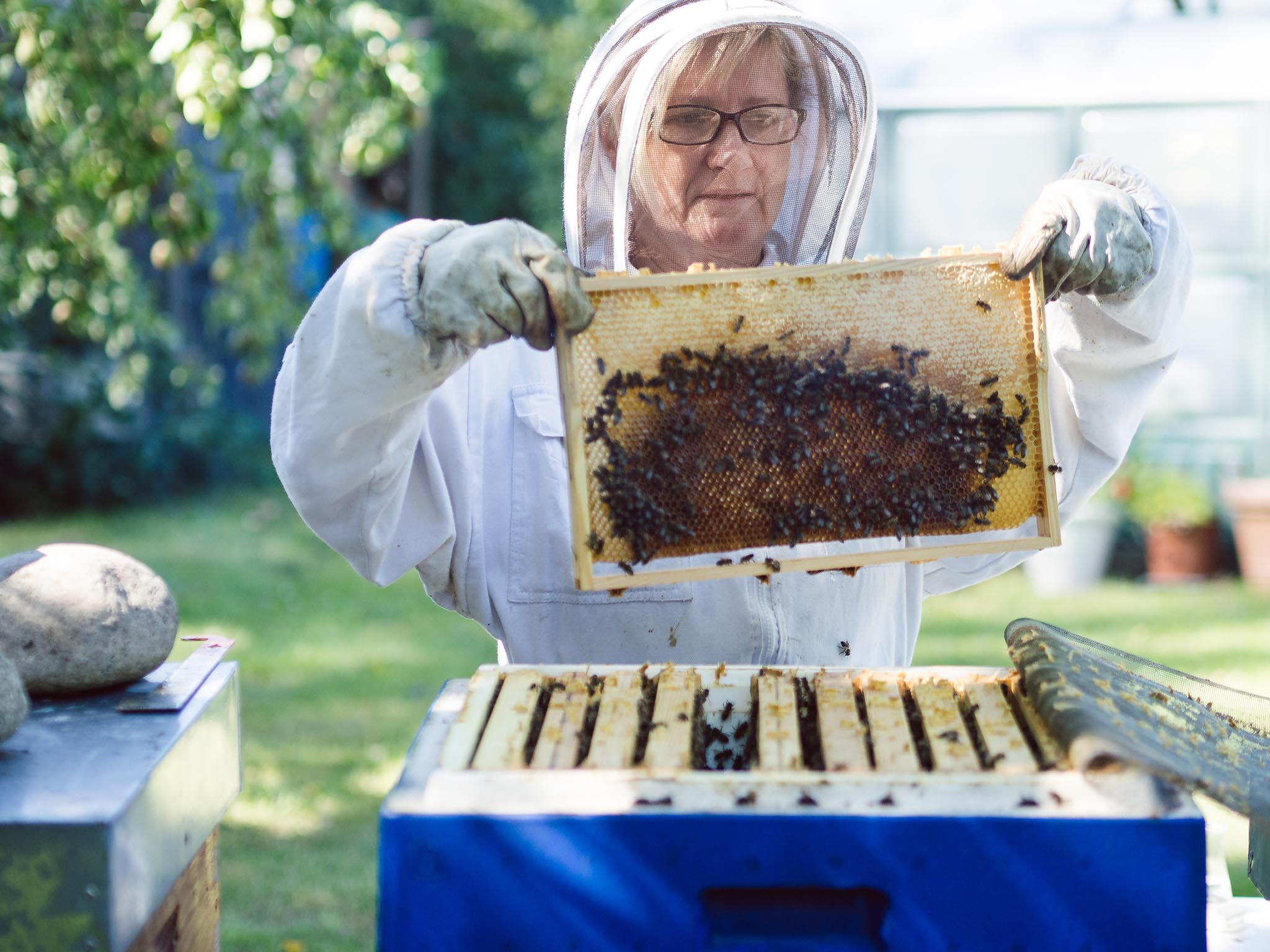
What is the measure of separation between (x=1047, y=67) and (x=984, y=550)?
7.50 meters

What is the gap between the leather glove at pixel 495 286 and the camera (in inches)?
72.3

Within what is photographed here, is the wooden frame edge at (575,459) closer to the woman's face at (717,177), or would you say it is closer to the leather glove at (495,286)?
the leather glove at (495,286)

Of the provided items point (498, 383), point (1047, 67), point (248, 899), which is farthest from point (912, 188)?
point (498, 383)

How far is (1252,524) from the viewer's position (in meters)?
8.48

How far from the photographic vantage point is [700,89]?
8.11 feet

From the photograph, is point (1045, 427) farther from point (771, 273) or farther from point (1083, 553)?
point (1083, 553)

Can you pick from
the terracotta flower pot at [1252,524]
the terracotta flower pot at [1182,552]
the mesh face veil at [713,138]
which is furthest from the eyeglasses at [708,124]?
the terracotta flower pot at [1182,552]

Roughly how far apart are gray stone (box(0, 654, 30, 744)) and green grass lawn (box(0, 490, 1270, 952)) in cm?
291

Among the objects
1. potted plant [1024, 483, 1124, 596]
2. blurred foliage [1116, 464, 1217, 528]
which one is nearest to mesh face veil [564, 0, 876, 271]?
potted plant [1024, 483, 1124, 596]

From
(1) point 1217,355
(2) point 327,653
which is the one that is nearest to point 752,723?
(2) point 327,653

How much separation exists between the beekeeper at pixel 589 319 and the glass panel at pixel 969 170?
20.9 ft

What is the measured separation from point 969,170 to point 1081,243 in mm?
7073

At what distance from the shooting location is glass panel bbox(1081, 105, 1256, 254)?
8.62m

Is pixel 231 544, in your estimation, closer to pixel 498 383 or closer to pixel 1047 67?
pixel 1047 67
